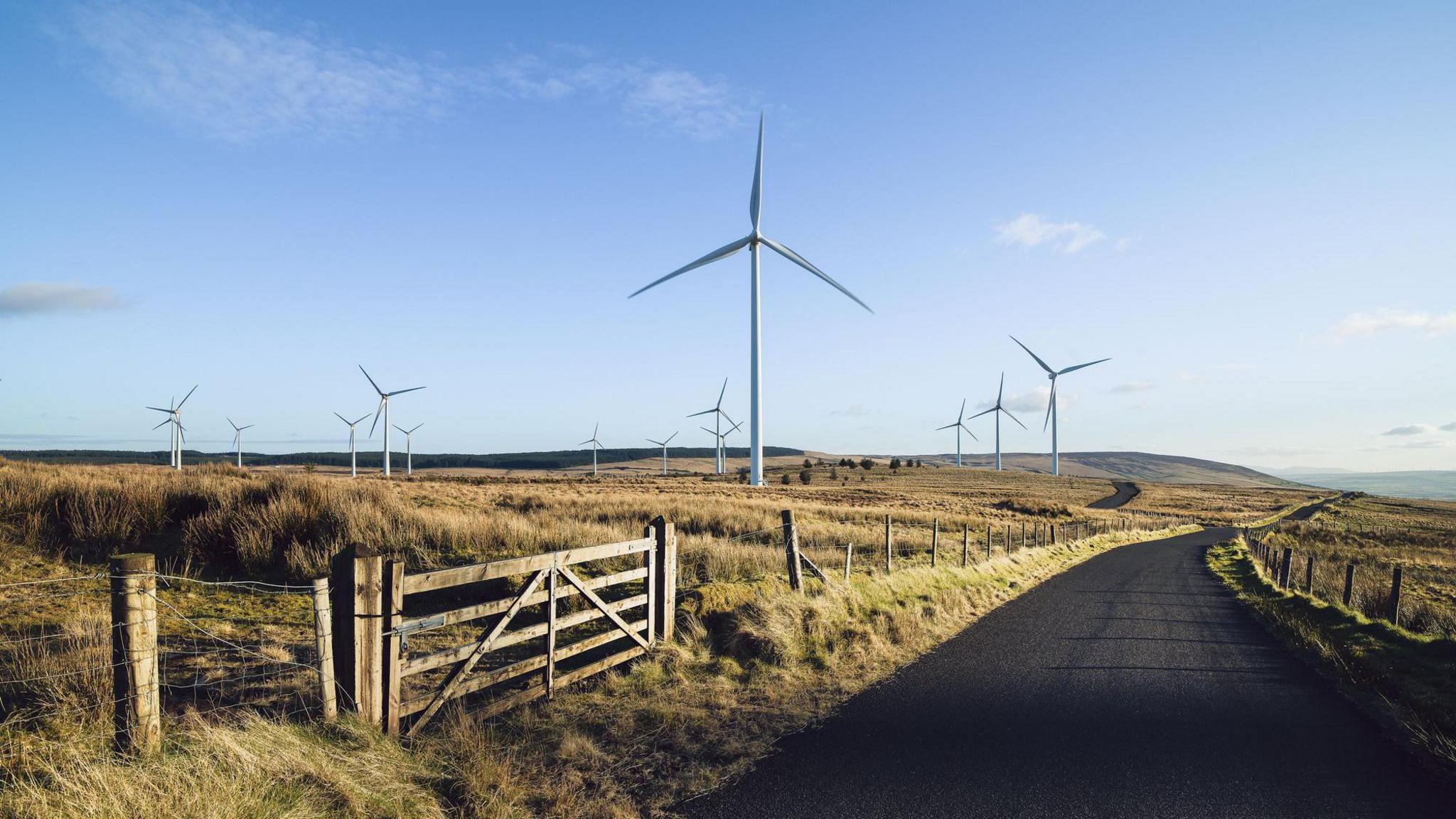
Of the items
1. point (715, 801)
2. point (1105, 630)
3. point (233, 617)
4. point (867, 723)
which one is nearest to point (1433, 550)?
point (1105, 630)

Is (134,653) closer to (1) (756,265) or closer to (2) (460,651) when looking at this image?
(2) (460,651)

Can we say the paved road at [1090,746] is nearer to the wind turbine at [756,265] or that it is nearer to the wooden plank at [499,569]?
the wooden plank at [499,569]

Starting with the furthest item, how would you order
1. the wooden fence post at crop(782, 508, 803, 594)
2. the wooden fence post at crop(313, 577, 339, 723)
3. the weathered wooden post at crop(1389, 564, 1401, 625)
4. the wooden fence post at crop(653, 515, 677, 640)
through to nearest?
the weathered wooden post at crop(1389, 564, 1401, 625) → the wooden fence post at crop(782, 508, 803, 594) → the wooden fence post at crop(653, 515, 677, 640) → the wooden fence post at crop(313, 577, 339, 723)

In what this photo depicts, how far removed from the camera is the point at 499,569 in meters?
8.10

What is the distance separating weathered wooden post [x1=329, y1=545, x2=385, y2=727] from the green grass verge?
404 inches

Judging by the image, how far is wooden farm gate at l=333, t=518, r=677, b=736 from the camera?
6824 mm

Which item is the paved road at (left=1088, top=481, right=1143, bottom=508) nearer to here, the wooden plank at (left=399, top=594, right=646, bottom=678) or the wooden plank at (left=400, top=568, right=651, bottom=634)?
the wooden plank at (left=400, top=568, right=651, bottom=634)

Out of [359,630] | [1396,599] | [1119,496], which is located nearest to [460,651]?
[359,630]

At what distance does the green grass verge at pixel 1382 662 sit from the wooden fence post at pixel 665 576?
8.69 meters

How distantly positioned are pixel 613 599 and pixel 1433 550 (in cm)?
5003

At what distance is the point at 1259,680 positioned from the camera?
10773 mm

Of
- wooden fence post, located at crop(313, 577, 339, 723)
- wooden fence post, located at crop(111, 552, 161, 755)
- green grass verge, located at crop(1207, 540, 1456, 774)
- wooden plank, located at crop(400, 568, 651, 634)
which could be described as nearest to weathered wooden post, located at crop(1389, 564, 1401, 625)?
green grass verge, located at crop(1207, 540, 1456, 774)

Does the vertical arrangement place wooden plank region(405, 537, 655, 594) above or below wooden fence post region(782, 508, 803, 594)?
above

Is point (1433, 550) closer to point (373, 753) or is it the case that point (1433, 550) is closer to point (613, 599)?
point (613, 599)
